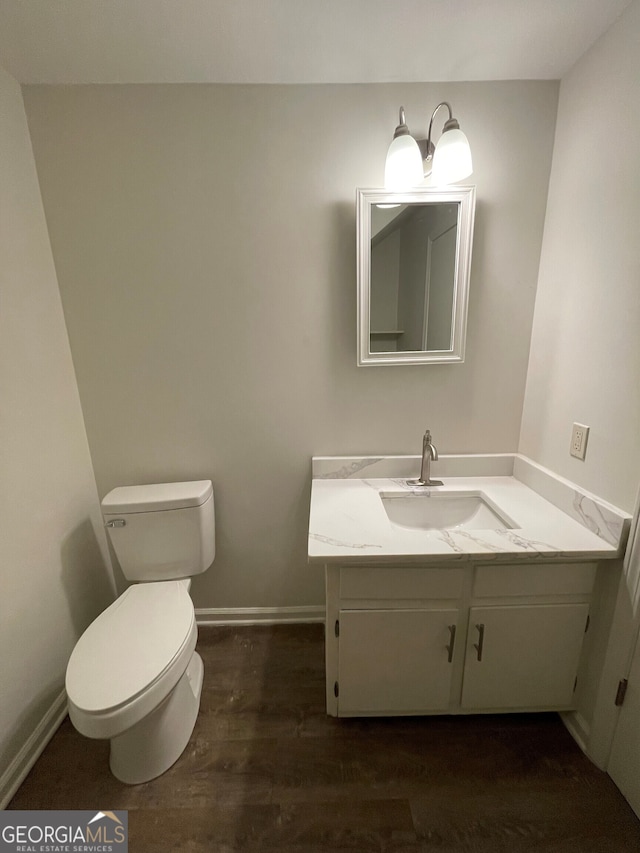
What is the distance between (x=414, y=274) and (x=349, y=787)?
1.76 m

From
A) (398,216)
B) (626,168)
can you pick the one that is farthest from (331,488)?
(626,168)

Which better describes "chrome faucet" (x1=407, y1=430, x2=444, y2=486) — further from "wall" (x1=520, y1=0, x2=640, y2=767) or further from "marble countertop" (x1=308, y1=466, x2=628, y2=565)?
"wall" (x1=520, y1=0, x2=640, y2=767)

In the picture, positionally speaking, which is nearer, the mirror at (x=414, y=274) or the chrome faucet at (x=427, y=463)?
the mirror at (x=414, y=274)

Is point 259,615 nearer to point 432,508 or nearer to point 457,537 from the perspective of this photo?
point 432,508

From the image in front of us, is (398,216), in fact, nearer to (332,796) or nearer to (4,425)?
(4,425)

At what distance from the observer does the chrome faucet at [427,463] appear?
53.7 inches

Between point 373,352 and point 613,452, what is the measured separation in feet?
2.78

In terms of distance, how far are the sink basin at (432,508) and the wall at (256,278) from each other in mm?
228

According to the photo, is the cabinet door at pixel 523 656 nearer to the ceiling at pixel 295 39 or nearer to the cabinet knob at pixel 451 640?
the cabinet knob at pixel 451 640

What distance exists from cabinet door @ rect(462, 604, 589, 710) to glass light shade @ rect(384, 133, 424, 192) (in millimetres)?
1448

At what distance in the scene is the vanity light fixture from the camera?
1.08m

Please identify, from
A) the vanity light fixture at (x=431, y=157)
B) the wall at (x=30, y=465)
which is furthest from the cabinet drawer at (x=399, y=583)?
the vanity light fixture at (x=431, y=157)

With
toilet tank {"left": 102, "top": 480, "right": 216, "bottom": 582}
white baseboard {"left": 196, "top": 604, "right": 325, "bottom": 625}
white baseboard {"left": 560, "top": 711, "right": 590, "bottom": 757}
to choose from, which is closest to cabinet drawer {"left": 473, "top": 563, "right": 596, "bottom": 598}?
white baseboard {"left": 560, "top": 711, "right": 590, "bottom": 757}

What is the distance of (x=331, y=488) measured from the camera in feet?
4.61
